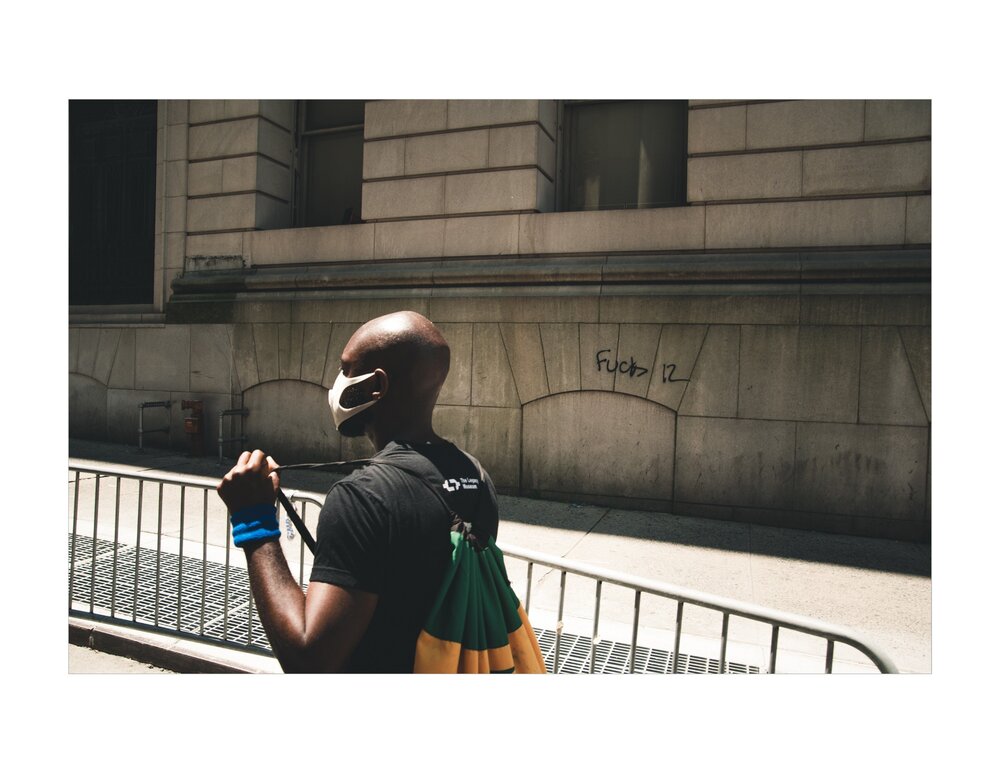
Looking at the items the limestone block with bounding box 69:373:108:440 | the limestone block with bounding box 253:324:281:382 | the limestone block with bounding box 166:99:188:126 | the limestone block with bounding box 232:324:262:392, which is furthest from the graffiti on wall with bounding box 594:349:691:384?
the limestone block with bounding box 69:373:108:440

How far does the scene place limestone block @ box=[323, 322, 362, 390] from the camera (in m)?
8.64

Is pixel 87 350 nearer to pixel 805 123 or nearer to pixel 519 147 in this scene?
pixel 519 147

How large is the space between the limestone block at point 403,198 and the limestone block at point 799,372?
4151 millimetres

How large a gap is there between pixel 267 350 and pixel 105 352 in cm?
335

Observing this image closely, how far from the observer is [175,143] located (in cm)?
968

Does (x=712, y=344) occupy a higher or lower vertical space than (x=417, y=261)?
lower

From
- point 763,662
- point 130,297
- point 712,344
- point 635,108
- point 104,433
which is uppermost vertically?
point 635,108

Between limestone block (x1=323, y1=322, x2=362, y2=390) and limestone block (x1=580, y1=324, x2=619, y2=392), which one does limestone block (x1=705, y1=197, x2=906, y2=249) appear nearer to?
limestone block (x1=580, y1=324, x2=619, y2=392)

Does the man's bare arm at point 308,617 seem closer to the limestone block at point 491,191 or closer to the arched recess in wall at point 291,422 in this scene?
the limestone block at point 491,191

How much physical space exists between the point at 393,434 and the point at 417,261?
6.68m

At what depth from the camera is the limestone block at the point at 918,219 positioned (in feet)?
21.2
